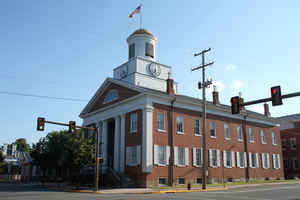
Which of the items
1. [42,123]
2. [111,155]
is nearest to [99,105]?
[111,155]

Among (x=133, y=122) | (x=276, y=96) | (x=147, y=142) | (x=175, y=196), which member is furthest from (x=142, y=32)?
(x=276, y=96)

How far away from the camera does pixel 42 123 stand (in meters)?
21.7

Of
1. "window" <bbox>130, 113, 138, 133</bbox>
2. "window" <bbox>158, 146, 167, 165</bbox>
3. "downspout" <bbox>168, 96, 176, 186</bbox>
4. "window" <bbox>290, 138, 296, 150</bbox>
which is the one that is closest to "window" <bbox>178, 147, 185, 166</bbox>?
"downspout" <bbox>168, 96, 176, 186</bbox>

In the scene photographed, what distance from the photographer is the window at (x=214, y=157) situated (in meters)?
36.2

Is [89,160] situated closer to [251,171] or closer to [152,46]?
[152,46]

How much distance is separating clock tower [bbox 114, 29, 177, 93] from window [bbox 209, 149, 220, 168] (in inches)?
439

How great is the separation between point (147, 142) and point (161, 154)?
2.38 m

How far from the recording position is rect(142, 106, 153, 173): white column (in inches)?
1168

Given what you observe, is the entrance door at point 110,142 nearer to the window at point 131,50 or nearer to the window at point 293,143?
the window at point 131,50

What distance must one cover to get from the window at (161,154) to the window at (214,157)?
7101 millimetres

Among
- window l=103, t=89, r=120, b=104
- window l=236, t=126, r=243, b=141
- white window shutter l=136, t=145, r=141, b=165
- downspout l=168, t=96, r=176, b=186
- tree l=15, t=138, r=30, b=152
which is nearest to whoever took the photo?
white window shutter l=136, t=145, r=141, b=165

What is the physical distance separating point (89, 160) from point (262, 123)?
28093 millimetres

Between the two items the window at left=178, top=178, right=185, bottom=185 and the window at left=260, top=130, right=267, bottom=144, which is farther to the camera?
the window at left=260, top=130, right=267, bottom=144

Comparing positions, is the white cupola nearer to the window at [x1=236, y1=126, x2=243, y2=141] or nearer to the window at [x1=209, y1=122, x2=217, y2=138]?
the window at [x1=209, y1=122, x2=217, y2=138]
